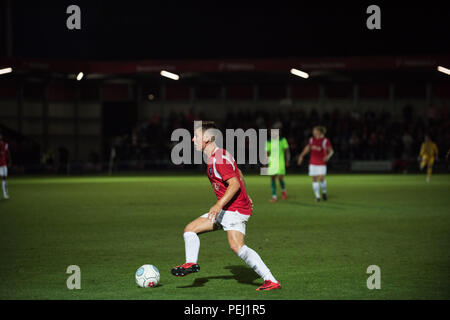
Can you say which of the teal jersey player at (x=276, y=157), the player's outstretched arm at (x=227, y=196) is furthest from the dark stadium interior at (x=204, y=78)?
the player's outstretched arm at (x=227, y=196)

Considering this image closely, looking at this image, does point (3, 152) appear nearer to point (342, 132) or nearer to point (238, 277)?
point (238, 277)

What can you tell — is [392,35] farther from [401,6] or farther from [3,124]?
[3,124]

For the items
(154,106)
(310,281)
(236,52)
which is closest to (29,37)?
(154,106)

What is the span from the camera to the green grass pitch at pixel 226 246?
750 cm

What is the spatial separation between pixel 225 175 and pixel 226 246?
4.03m

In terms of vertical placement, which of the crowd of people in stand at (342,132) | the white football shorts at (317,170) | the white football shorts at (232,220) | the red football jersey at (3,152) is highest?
the crowd of people in stand at (342,132)

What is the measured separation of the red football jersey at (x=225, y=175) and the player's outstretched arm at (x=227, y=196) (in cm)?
7

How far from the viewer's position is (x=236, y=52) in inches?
1732

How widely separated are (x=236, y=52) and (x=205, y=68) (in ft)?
17.0

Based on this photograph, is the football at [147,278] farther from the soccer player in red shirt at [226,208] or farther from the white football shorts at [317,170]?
the white football shorts at [317,170]

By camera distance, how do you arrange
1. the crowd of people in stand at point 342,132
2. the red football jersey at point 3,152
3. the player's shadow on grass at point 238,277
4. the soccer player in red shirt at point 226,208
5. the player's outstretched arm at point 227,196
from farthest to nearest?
the crowd of people in stand at point 342,132 → the red football jersey at point 3,152 → the player's shadow on grass at point 238,277 → the soccer player in red shirt at point 226,208 → the player's outstretched arm at point 227,196

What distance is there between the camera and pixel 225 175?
A: 720 cm

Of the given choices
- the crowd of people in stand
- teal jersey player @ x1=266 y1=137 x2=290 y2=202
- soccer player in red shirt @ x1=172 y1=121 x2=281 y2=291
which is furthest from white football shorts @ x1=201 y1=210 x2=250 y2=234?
the crowd of people in stand

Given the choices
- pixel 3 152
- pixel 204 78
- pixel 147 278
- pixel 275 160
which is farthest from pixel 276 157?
pixel 204 78
